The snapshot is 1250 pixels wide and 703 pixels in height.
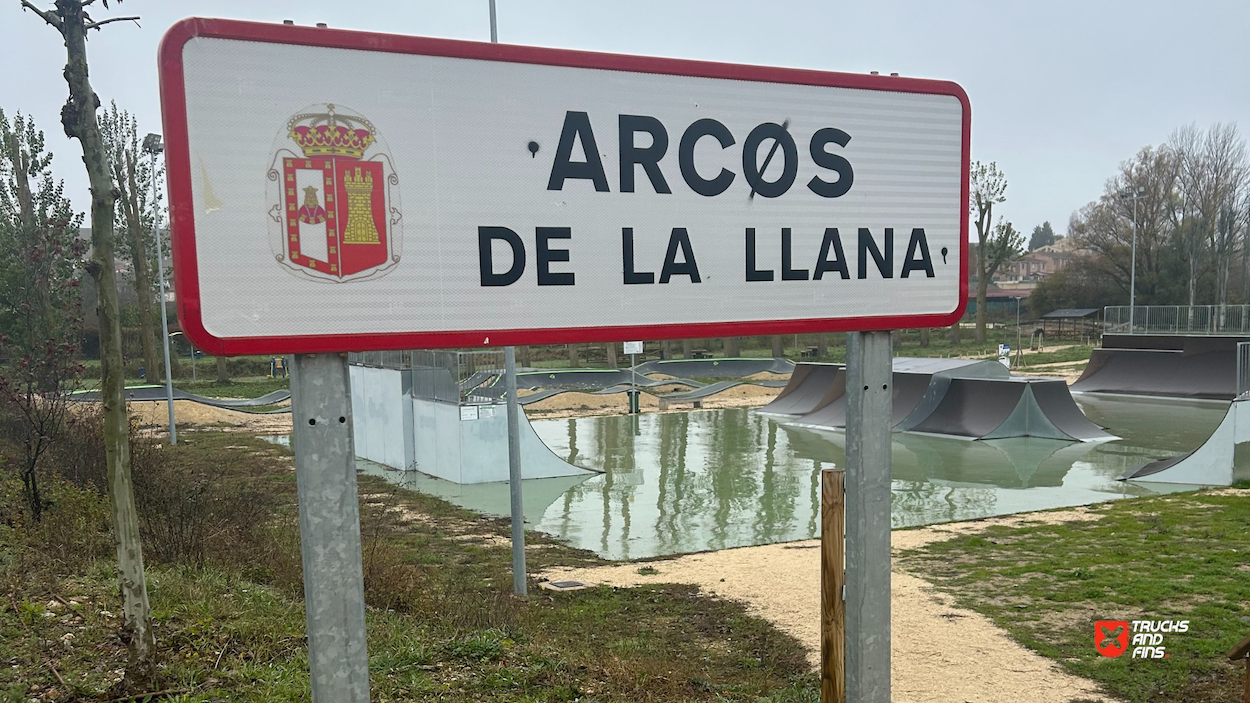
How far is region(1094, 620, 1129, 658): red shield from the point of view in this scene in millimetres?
6840

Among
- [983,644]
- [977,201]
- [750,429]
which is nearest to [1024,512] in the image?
[983,644]

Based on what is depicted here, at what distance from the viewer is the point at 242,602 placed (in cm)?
570

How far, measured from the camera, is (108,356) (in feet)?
14.0

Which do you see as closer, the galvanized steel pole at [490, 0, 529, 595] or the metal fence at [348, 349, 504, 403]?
the galvanized steel pole at [490, 0, 529, 595]

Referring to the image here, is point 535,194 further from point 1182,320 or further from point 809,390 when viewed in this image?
point 1182,320

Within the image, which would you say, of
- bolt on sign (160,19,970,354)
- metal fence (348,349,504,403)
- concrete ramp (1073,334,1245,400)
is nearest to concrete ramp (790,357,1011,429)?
concrete ramp (1073,334,1245,400)

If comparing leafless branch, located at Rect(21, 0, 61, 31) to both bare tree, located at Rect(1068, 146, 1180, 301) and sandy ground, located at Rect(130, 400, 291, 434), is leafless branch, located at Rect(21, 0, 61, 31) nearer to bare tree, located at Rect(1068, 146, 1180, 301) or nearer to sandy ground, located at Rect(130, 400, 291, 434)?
sandy ground, located at Rect(130, 400, 291, 434)

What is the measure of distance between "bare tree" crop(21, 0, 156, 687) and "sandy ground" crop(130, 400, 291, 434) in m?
22.6

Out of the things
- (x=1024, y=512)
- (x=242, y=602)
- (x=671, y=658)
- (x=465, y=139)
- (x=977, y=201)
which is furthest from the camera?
(x=977, y=201)

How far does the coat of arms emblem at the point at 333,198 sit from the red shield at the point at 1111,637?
7.10 metres

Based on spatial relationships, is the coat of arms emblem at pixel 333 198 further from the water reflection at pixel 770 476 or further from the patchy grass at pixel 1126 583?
the water reflection at pixel 770 476

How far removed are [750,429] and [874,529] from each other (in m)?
21.6

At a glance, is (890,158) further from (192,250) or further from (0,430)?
(0,430)

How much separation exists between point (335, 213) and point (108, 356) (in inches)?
124
